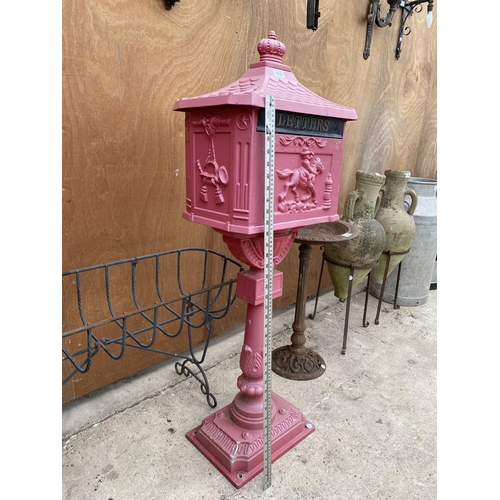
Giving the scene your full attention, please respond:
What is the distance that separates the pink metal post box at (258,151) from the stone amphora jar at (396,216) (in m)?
1.61

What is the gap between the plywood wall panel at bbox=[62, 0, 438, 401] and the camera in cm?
164

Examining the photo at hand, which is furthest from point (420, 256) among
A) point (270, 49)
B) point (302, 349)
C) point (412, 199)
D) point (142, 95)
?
point (142, 95)

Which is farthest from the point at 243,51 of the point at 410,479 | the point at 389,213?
the point at 410,479

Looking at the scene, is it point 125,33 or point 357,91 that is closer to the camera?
point 125,33

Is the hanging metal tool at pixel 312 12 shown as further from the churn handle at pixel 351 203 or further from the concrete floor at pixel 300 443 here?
the concrete floor at pixel 300 443

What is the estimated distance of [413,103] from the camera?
387cm

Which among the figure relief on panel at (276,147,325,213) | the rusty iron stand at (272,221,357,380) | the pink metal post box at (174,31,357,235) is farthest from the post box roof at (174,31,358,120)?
the rusty iron stand at (272,221,357,380)

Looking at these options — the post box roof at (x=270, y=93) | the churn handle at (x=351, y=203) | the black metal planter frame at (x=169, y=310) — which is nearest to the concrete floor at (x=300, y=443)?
the black metal planter frame at (x=169, y=310)

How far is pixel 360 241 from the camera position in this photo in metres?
2.55

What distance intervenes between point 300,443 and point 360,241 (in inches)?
53.2

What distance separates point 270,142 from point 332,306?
2326mm

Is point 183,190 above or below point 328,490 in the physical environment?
above

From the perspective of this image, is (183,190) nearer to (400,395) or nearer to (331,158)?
(331,158)

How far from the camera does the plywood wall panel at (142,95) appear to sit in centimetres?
164
